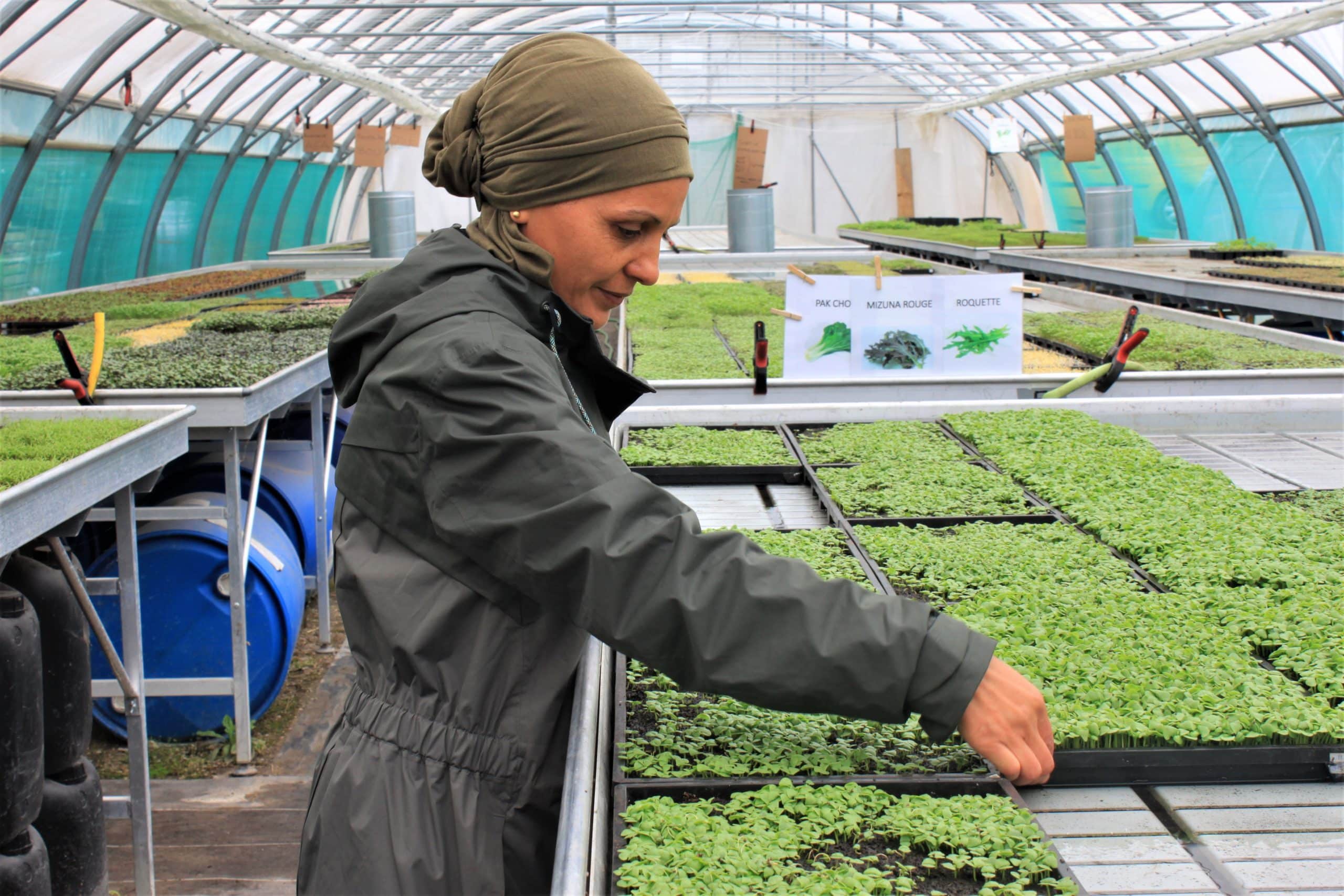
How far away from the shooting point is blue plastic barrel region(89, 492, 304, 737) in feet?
16.7

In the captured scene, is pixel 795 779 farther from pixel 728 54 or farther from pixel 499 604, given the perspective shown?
pixel 728 54

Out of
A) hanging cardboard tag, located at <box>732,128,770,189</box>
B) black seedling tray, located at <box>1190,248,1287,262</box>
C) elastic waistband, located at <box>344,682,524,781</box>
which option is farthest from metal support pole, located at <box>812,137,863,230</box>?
elastic waistband, located at <box>344,682,524,781</box>

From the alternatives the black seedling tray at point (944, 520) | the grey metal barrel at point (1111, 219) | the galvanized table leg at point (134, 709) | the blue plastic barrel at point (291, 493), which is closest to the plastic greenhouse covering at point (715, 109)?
the grey metal barrel at point (1111, 219)

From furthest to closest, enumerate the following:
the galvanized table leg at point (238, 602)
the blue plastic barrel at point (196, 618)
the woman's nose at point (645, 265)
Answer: the blue plastic barrel at point (196, 618), the galvanized table leg at point (238, 602), the woman's nose at point (645, 265)

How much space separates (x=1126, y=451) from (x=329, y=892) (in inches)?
99.7

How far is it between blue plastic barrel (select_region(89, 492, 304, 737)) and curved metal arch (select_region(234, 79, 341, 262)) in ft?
44.4

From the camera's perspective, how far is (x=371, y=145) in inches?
420

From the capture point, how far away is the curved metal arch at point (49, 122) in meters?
11.1

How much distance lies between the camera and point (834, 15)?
2377 centimetres

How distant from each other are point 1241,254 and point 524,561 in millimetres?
12031

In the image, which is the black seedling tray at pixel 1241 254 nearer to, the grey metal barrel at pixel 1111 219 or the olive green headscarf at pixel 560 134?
the grey metal barrel at pixel 1111 219

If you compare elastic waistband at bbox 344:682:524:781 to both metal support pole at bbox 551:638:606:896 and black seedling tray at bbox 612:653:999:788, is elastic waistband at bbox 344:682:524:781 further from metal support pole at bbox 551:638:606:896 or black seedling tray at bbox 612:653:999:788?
black seedling tray at bbox 612:653:999:788

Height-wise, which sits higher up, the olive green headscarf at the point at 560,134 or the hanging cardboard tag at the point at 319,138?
the hanging cardboard tag at the point at 319,138

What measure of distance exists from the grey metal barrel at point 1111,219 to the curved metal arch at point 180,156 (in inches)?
388
